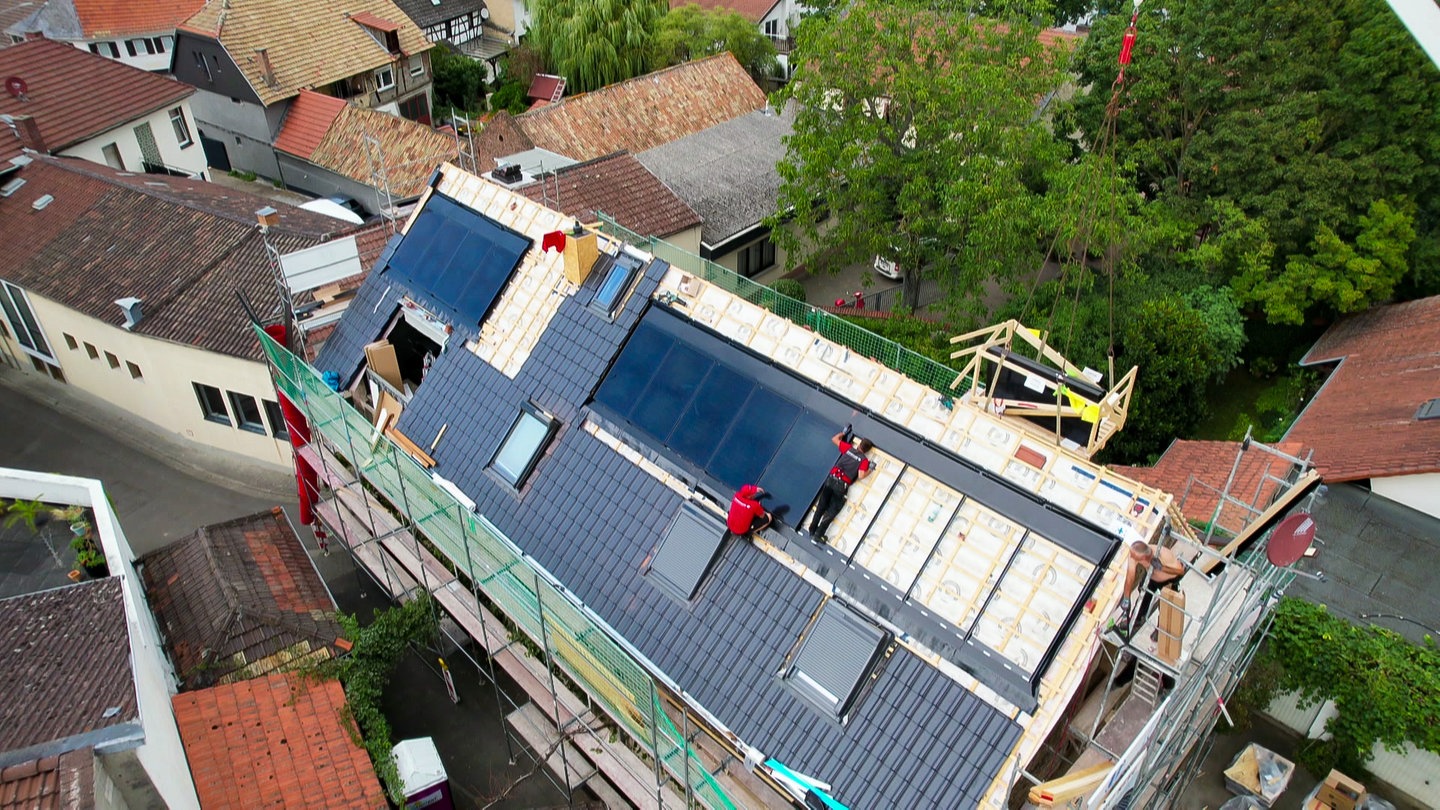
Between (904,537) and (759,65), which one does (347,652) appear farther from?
(759,65)

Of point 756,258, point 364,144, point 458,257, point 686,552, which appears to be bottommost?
point 686,552

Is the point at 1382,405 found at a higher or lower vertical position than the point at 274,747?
higher

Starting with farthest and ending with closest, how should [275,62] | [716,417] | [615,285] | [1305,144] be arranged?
1. [275,62]
2. [1305,144]
3. [615,285]
4. [716,417]

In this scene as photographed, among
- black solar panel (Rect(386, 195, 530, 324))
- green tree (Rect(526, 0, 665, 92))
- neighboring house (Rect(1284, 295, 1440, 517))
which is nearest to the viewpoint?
black solar panel (Rect(386, 195, 530, 324))

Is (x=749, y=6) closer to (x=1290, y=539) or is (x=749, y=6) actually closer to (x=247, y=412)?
(x=247, y=412)

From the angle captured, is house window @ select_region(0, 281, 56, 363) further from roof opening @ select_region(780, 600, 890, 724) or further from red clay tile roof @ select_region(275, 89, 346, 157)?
→ roof opening @ select_region(780, 600, 890, 724)

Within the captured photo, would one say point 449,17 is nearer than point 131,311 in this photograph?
No

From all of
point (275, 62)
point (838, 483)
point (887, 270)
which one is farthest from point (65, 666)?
point (275, 62)

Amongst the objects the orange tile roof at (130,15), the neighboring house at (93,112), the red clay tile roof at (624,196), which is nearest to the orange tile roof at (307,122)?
the neighboring house at (93,112)

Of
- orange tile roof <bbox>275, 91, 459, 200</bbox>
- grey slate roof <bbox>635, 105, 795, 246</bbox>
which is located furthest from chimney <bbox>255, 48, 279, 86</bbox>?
grey slate roof <bbox>635, 105, 795, 246</bbox>
